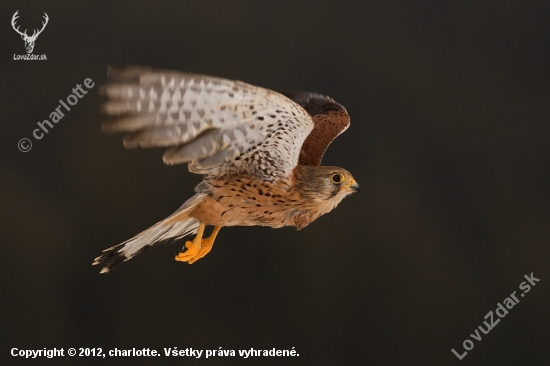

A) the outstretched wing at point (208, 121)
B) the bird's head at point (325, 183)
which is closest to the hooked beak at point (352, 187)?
the bird's head at point (325, 183)

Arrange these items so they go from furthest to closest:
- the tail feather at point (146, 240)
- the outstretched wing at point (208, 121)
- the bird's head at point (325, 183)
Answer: the tail feather at point (146, 240) → the bird's head at point (325, 183) → the outstretched wing at point (208, 121)

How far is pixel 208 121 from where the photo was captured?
1.88 m

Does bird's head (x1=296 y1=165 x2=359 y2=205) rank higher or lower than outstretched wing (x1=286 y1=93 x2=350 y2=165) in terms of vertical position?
lower

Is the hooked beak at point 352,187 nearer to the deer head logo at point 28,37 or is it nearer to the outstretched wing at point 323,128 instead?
the outstretched wing at point 323,128

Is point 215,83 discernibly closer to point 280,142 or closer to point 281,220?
point 280,142

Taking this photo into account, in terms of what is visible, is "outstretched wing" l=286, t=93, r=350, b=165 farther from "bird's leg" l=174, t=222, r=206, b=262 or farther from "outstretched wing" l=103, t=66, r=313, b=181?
"bird's leg" l=174, t=222, r=206, b=262

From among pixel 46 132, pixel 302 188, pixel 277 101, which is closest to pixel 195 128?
pixel 277 101

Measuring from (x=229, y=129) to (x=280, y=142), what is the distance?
0.18 metres

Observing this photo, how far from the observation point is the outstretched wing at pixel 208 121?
1.74 meters

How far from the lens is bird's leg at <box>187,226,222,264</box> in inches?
90.4

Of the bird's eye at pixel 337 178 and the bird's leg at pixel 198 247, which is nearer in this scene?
the bird's eye at pixel 337 178

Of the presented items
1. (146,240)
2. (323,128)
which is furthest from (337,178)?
(146,240)

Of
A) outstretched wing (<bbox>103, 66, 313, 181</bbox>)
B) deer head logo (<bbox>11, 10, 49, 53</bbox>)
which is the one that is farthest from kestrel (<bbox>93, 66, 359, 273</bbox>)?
deer head logo (<bbox>11, 10, 49, 53</bbox>)

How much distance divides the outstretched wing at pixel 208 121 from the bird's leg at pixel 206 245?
33 centimetres
